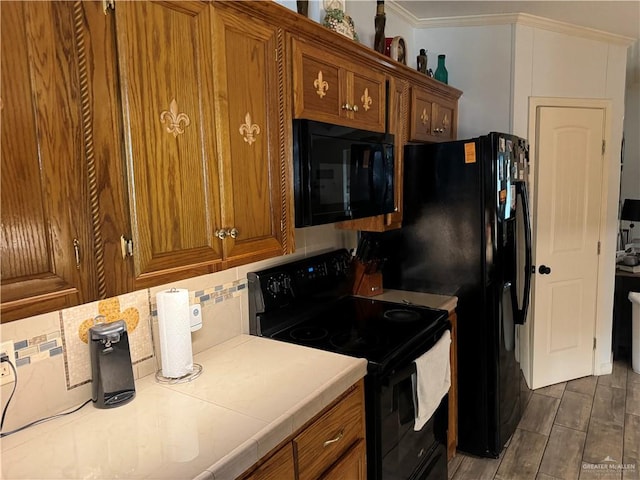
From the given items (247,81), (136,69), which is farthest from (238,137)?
(136,69)

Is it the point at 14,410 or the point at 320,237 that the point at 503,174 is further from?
the point at 14,410

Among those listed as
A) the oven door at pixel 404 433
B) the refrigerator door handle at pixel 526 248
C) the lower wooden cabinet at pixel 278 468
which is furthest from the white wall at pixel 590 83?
the lower wooden cabinet at pixel 278 468

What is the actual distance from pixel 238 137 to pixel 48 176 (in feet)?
1.92

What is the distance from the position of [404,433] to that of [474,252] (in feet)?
3.24

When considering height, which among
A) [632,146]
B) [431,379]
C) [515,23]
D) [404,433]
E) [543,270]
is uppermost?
[515,23]

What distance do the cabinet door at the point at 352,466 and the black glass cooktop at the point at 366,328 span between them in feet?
1.04

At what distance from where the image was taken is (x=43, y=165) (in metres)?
0.92

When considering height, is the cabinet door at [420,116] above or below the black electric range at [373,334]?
above

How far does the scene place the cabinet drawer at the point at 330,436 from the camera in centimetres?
133

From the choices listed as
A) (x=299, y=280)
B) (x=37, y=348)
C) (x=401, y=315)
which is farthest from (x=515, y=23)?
(x=37, y=348)

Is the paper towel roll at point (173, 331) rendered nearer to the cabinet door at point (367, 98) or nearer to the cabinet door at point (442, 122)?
the cabinet door at point (367, 98)

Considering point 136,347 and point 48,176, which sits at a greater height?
point 48,176

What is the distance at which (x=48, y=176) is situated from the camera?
0.93 metres

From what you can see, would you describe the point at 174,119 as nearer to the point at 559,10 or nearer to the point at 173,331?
the point at 173,331
